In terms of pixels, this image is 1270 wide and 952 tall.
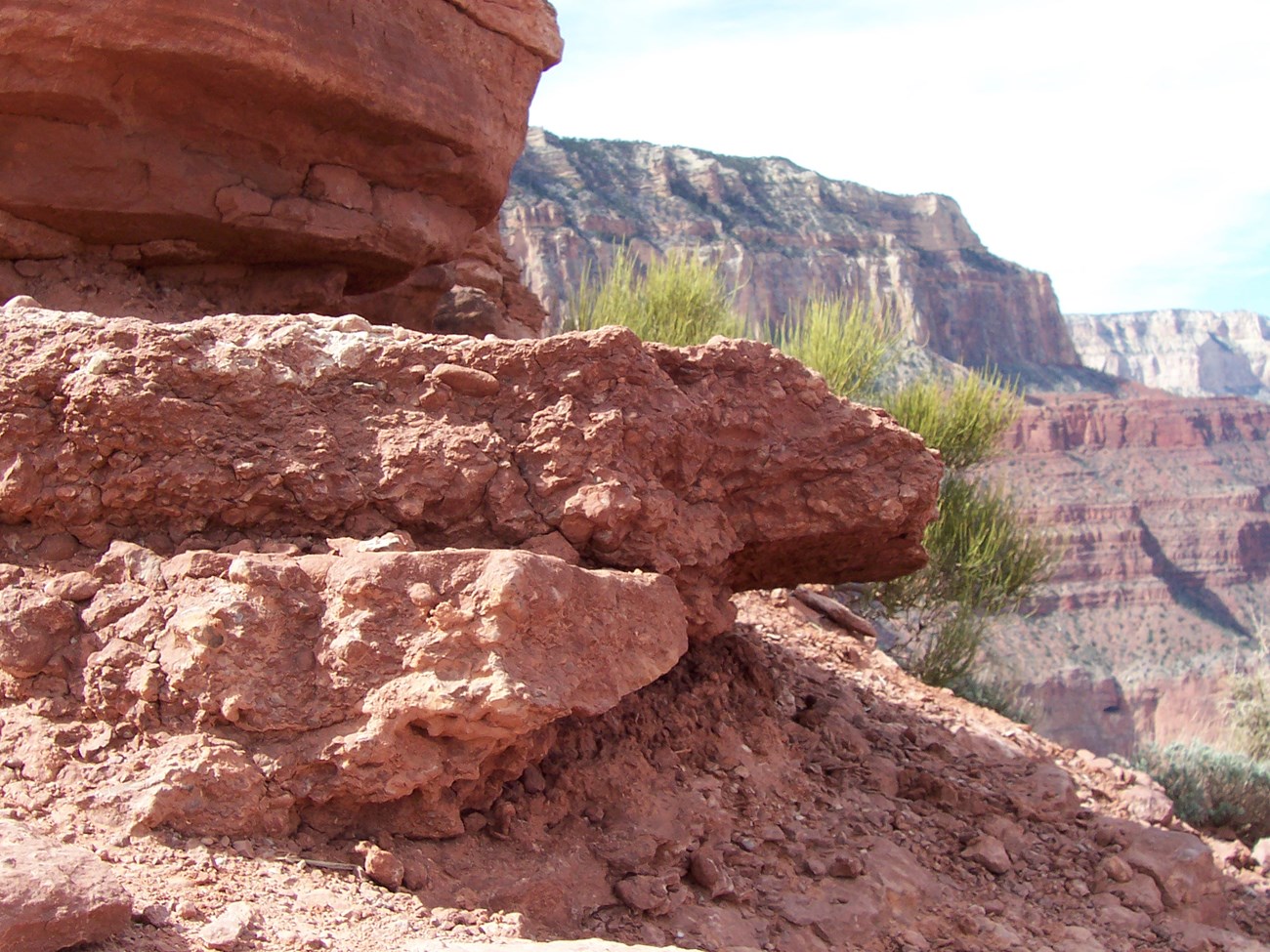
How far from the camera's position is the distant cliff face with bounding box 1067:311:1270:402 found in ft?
377

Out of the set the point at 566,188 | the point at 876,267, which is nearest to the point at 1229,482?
the point at 876,267

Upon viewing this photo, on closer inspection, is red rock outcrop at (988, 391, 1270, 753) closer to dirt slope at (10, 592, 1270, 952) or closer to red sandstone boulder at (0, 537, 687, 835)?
dirt slope at (10, 592, 1270, 952)

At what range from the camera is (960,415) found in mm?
10914

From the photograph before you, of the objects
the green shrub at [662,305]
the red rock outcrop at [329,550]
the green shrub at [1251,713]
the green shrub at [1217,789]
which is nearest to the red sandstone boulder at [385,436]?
the red rock outcrop at [329,550]

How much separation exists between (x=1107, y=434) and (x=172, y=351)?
193 feet

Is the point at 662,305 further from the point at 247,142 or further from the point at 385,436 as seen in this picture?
the point at 385,436

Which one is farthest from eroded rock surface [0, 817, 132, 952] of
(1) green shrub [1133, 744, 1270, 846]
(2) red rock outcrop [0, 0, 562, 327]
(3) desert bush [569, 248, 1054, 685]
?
(3) desert bush [569, 248, 1054, 685]

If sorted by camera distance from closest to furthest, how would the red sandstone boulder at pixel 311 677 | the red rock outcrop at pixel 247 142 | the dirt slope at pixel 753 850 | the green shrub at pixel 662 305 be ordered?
the dirt slope at pixel 753 850 → the red sandstone boulder at pixel 311 677 → the red rock outcrop at pixel 247 142 → the green shrub at pixel 662 305

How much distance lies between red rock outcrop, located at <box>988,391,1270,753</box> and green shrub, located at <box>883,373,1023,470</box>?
94.6 feet

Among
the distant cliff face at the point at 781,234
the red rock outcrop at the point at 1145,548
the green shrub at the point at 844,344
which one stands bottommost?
the red rock outcrop at the point at 1145,548

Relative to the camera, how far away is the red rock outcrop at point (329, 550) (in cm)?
260

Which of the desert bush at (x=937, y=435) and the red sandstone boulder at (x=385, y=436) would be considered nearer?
the red sandstone boulder at (x=385, y=436)

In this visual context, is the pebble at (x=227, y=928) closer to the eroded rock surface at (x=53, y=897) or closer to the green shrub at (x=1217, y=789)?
the eroded rock surface at (x=53, y=897)

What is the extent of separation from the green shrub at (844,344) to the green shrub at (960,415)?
Result: 0.41m
